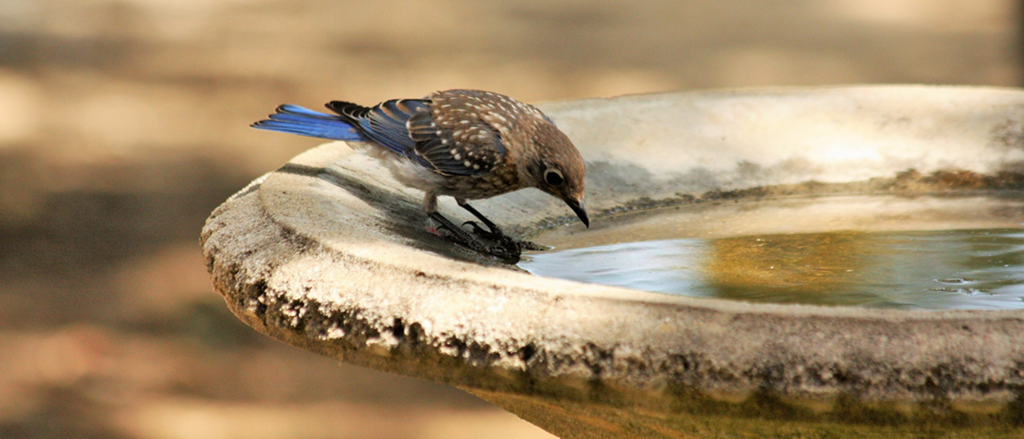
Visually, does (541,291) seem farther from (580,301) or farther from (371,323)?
(371,323)

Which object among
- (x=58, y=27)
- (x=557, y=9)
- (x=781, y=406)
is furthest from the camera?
(x=557, y=9)

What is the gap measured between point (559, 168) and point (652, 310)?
91 centimetres

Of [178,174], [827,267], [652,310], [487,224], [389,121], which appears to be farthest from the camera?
[178,174]

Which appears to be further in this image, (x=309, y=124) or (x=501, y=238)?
(x=309, y=124)

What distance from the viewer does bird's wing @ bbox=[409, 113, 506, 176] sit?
2020 mm

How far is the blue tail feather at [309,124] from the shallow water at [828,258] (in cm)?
64

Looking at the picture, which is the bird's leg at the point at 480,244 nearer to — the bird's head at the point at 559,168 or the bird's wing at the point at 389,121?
the bird's head at the point at 559,168

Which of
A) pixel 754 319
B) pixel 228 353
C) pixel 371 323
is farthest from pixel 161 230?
pixel 754 319

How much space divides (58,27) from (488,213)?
3023mm

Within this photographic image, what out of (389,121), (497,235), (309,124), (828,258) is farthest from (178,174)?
(828,258)

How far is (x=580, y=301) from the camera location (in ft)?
3.47

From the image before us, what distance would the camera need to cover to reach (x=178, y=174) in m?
4.36

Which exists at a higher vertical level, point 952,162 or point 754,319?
point 952,162

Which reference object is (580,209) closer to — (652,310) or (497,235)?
(497,235)
